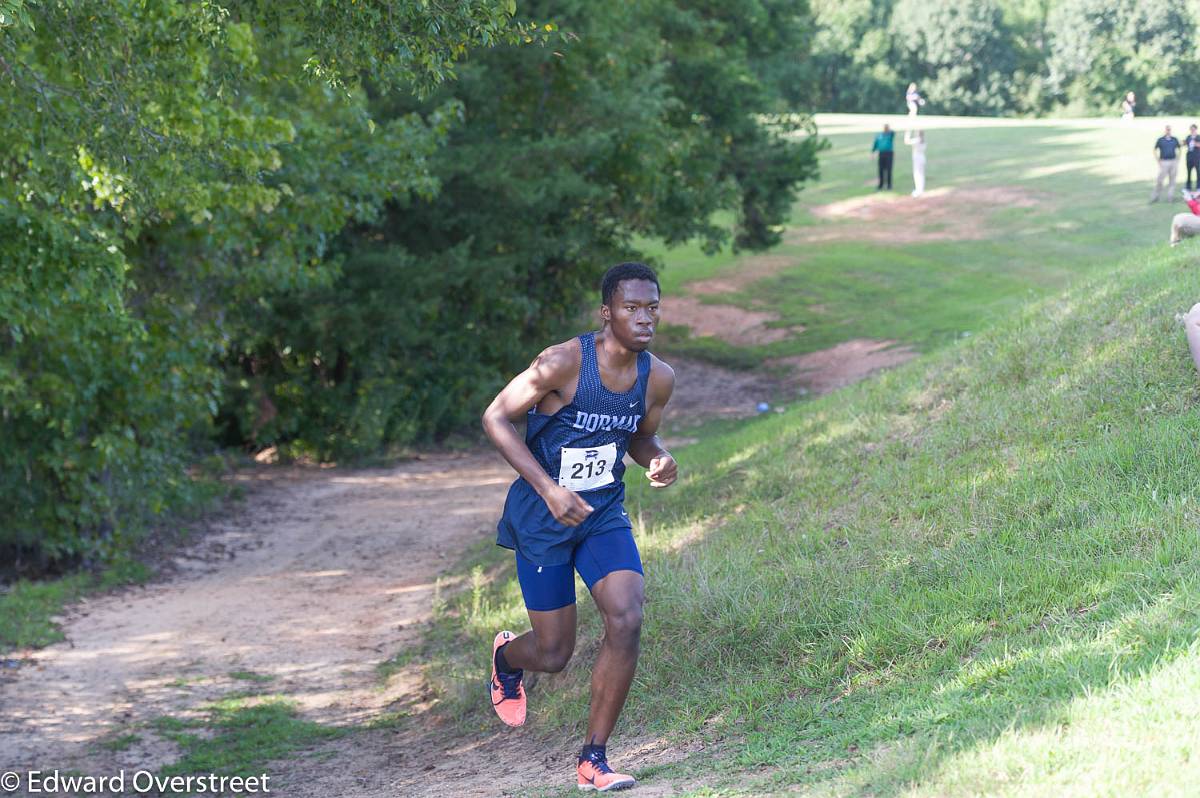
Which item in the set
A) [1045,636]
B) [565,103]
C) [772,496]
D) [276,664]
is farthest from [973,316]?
[1045,636]

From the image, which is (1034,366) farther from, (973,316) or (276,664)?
(973,316)

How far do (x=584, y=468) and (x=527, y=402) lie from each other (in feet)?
1.21

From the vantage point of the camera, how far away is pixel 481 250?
63.4ft

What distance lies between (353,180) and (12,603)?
17.8 ft

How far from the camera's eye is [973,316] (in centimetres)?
2172

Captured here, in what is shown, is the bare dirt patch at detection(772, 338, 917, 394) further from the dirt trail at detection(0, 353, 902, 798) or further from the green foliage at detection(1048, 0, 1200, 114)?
the green foliage at detection(1048, 0, 1200, 114)

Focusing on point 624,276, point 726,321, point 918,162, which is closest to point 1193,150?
point 918,162

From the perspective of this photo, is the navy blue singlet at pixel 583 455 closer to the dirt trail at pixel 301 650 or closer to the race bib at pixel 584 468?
the race bib at pixel 584 468

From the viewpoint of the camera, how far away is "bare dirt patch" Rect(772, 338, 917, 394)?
64.5ft

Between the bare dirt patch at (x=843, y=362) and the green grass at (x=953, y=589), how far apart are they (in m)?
8.63

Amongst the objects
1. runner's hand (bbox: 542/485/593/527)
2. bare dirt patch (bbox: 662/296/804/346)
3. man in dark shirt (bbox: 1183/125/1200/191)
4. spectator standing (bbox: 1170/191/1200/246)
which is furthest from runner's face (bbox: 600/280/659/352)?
man in dark shirt (bbox: 1183/125/1200/191)

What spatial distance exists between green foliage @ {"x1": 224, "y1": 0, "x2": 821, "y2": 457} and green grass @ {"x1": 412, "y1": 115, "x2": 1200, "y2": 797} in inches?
332

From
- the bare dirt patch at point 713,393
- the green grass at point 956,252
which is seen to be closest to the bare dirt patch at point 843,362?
the green grass at point 956,252

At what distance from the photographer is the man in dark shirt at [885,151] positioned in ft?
122
